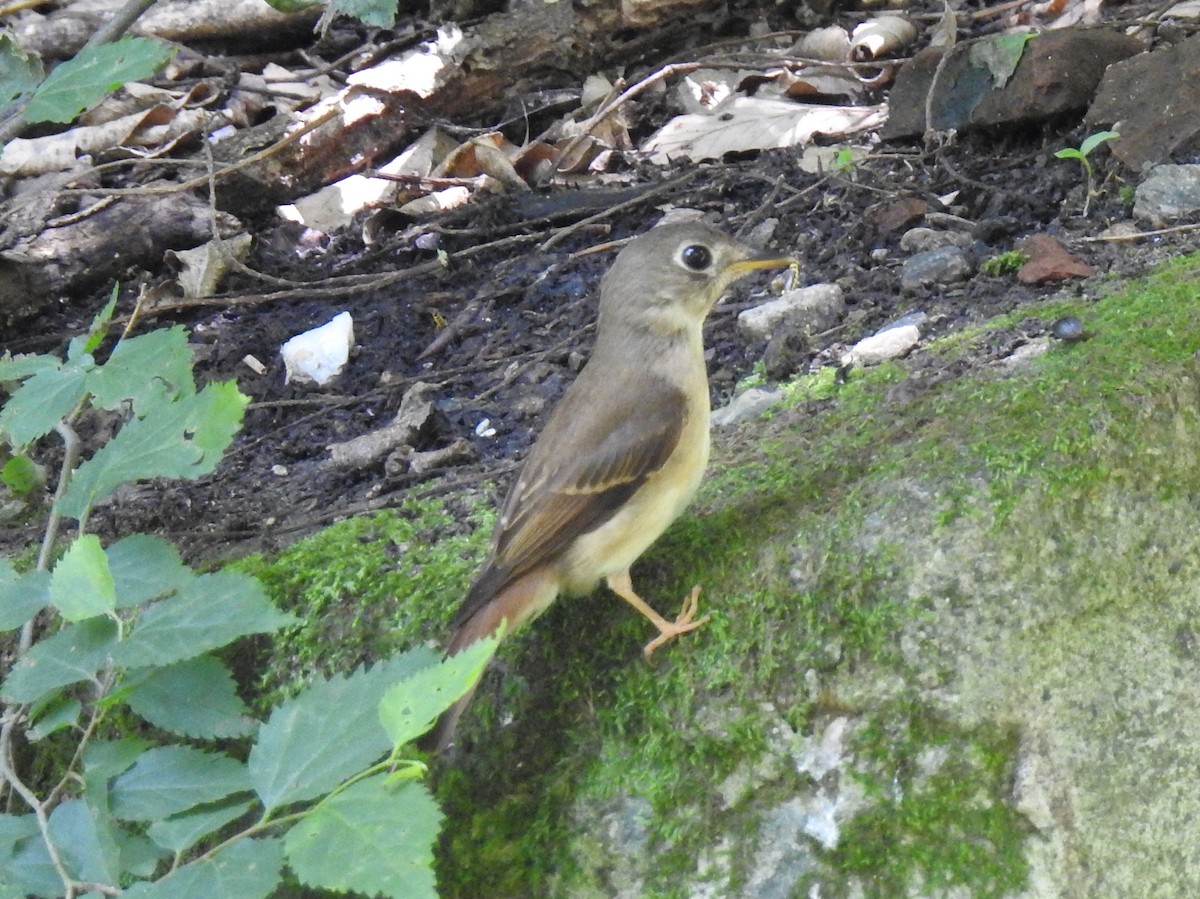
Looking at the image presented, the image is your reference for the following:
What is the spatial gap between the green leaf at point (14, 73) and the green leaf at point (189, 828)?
211cm

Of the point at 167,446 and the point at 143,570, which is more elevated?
the point at 167,446

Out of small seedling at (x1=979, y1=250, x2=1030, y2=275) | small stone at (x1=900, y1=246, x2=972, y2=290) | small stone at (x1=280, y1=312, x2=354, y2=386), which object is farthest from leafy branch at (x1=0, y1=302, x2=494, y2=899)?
small seedling at (x1=979, y1=250, x2=1030, y2=275)

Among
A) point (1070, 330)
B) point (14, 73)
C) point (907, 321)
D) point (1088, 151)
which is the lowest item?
point (907, 321)

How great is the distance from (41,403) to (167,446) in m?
0.45

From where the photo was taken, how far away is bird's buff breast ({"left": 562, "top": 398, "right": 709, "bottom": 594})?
10.7 feet

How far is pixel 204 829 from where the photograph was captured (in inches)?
94.9

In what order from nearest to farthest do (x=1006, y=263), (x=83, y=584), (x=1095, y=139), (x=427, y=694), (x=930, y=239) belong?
(x=427, y=694) < (x=83, y=584) < (x=1006, y=263) < (x=1095, y=139) < (x=930, y=239)

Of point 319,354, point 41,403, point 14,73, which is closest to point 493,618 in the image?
point 41,403

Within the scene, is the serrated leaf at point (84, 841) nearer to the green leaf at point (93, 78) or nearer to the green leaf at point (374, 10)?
the green leaf at point (93, 78)

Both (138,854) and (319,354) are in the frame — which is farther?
(319,354)

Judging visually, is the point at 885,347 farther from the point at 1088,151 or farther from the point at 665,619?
the point at 1088,151

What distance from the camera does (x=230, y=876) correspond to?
2.25 m

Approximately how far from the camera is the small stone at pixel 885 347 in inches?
160

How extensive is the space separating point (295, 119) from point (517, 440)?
3.00 meters
